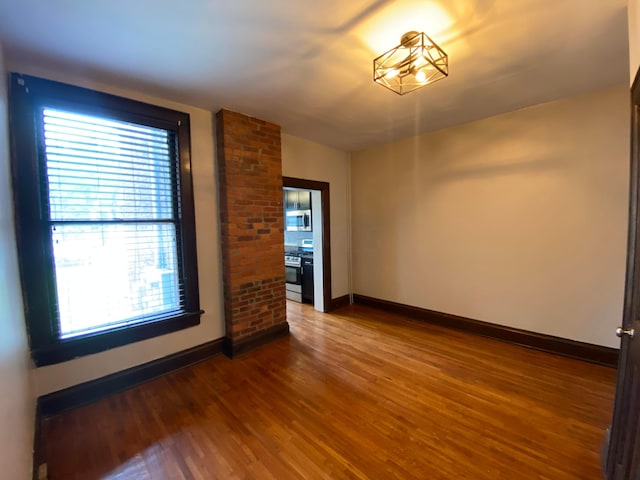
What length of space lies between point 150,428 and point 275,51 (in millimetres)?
2753

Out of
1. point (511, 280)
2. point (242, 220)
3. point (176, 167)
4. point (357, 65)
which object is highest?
point (357, 65)

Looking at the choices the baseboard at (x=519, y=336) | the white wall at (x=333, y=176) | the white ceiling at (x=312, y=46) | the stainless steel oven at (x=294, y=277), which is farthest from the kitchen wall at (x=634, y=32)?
the stainless steel oven at (x=294, y=277)

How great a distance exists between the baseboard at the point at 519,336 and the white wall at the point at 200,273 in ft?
8.47

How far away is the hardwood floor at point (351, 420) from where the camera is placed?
159cm

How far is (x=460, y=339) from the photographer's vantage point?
10.5ft

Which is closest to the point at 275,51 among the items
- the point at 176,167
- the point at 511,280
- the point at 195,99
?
the point at 195,99

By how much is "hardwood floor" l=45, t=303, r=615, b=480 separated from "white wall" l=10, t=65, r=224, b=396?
25cm

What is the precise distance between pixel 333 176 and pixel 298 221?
146cm

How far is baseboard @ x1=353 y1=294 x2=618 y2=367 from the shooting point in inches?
102

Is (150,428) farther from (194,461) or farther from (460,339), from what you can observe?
(460,339)

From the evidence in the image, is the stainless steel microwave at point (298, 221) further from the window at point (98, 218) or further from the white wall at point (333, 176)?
the window at point (98, 218)

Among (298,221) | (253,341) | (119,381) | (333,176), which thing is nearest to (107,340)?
(119,381)

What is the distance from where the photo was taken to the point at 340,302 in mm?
4480

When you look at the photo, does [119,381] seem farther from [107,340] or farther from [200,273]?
[200,273]
